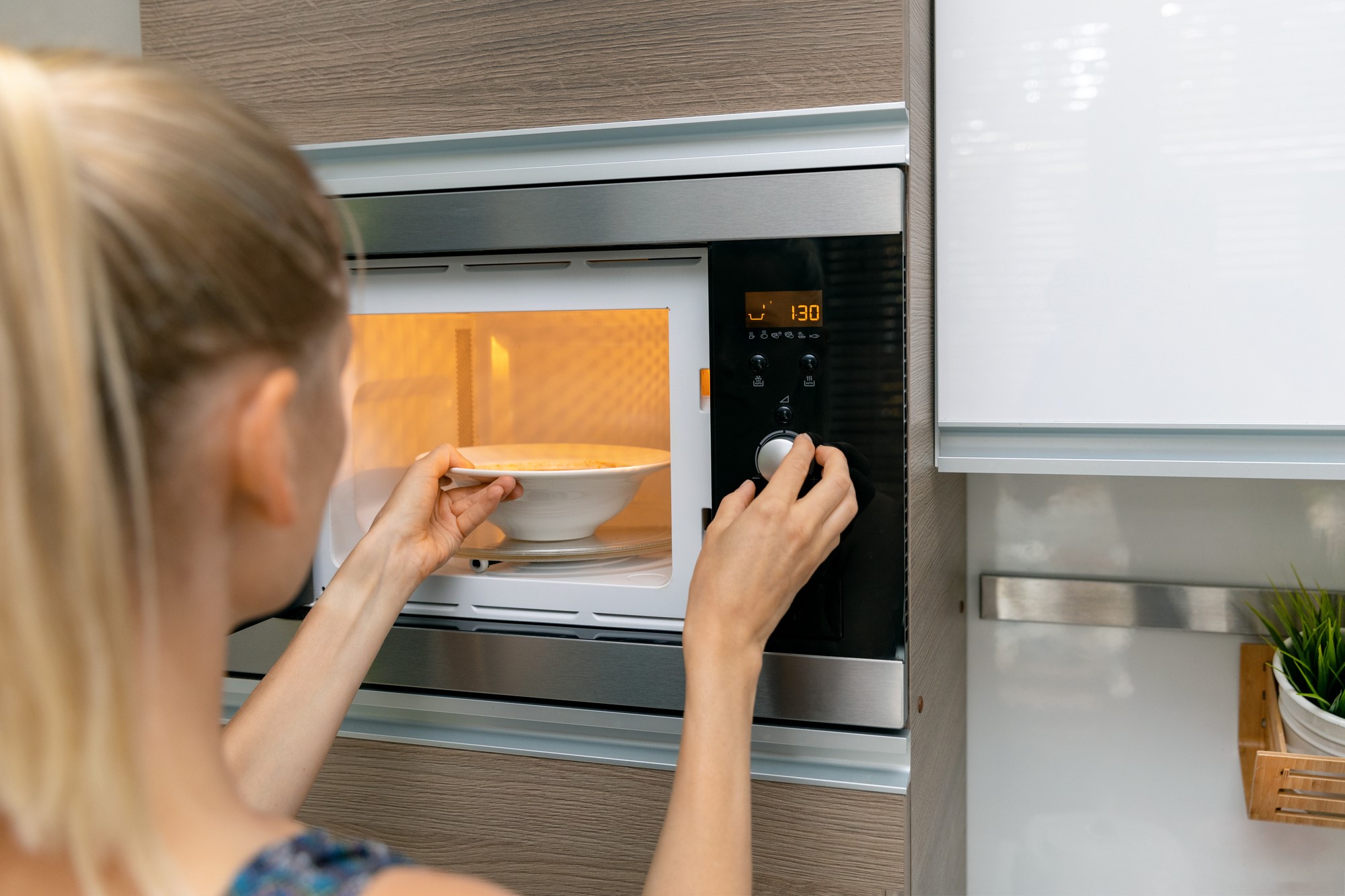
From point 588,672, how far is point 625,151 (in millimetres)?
422

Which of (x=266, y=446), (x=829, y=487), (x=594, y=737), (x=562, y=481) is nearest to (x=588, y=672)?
(x=594, y=737)

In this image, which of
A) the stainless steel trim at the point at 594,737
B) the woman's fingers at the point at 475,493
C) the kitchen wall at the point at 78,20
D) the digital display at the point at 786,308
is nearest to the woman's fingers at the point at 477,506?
the woman's fingers at the point at 475,493

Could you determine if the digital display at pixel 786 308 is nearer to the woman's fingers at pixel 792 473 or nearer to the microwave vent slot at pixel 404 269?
the woman's fingers at pixel 792 473

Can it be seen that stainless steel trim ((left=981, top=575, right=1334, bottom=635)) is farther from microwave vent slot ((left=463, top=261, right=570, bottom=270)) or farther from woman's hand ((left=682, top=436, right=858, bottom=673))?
microwave vent slot ((left=463, top=261, right=570, bottom=270))

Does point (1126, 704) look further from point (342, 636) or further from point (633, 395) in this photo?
point (342, 636)

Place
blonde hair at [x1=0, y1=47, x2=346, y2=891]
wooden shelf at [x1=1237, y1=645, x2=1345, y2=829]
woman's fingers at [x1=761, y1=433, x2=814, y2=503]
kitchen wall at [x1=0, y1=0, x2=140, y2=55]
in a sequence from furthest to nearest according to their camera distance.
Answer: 1. kitchen wall at [x1=0, y1=0, x2=140, y2=55]
2. wooden shelf at [x1=1237, y1=645, x2=1345, y2=829]
3. woman's fingers at [x1=761, y1=433, x2=814, y2=503]
4. blonde hair at [x1=0, y1=47, x2=346, y2=891]

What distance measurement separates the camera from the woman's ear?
39 centimetres

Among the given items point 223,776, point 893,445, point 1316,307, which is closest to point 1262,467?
point 1316,307

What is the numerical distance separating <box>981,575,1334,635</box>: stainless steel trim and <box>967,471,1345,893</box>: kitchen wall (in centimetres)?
3

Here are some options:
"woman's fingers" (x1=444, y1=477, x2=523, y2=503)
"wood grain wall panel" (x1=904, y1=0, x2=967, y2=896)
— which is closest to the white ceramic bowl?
"woman's fingers" (x1=444, y1=477, x2=523, y2=503)

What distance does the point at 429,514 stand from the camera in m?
0.84

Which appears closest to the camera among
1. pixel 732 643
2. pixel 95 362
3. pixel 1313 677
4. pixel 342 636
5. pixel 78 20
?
pixel 95 362

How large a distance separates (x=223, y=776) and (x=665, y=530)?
1.77ft

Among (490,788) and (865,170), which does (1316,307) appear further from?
(490,788)
